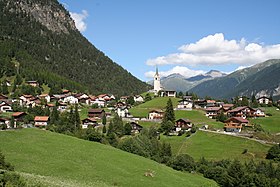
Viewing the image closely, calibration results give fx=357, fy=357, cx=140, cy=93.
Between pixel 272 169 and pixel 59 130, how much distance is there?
148 feet

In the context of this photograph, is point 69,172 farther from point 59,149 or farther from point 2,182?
point 2,182

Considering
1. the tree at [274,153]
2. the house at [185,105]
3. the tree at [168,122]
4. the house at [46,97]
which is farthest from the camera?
the house at [46,97]

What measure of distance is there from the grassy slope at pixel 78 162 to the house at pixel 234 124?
38.1 m

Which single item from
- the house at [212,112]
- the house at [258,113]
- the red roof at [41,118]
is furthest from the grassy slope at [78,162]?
the house at [258,113]

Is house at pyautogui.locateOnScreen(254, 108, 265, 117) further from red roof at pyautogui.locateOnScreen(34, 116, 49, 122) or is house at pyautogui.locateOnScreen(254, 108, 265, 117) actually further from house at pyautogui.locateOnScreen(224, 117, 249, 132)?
red roof at pyautogui.locateOnScreen(34, 116, 49, 122)

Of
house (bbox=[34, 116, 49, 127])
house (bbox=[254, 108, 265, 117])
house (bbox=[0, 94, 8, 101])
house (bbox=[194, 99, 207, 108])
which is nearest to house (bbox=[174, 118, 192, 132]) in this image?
house (bbox=[254, 108, 265, 117])

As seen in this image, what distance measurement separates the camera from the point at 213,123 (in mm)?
104438

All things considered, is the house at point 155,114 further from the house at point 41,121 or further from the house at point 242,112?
the house at point 41,121

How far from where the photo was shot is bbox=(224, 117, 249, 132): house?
94.7 metres

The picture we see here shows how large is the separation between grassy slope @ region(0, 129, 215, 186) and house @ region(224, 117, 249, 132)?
125ft

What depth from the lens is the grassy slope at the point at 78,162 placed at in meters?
43.8

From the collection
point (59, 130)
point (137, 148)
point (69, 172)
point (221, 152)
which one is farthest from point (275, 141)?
point (69, 172)

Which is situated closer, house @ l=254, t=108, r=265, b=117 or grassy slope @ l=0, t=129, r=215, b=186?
grassy slope @ l=0, t=129, r=215, b=186

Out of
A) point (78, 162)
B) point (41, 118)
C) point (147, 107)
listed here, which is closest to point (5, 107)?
point (41, 118)
